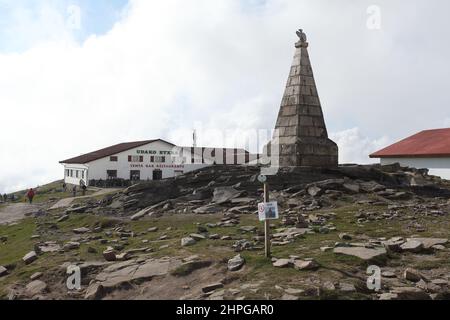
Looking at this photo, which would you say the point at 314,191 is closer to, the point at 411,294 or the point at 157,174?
the point at 411,294

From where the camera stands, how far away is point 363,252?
970cm

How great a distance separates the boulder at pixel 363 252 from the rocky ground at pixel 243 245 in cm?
3

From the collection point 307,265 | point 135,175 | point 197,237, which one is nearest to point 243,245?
point 197,237

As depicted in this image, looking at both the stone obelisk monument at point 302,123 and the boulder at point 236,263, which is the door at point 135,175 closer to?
the stone obelisk monument at point 302,123

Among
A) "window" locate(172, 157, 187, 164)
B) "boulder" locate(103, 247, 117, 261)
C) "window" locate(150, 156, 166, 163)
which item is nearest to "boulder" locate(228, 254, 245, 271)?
"boulder" locate(103, 247, 117, 261)

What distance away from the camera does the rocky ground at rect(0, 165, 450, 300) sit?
8.29 m

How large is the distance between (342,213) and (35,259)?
32.8 feet

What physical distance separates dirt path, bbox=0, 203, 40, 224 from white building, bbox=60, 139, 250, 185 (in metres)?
11.5

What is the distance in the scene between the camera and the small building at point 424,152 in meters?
31.6

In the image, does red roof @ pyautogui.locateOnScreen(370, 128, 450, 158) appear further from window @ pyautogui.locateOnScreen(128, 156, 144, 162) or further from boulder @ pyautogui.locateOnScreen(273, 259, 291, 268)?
boulder @ pyautogui.locateOnScreen(273, 259, 291, 268)

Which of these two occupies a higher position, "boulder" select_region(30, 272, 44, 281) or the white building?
the white building

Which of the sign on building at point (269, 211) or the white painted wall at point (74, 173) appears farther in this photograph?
the white painted wall at point (74, 173)

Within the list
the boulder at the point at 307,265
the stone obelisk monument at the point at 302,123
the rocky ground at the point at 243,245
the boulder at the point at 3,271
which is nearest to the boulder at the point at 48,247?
the rocky ground at the point at 243,245
